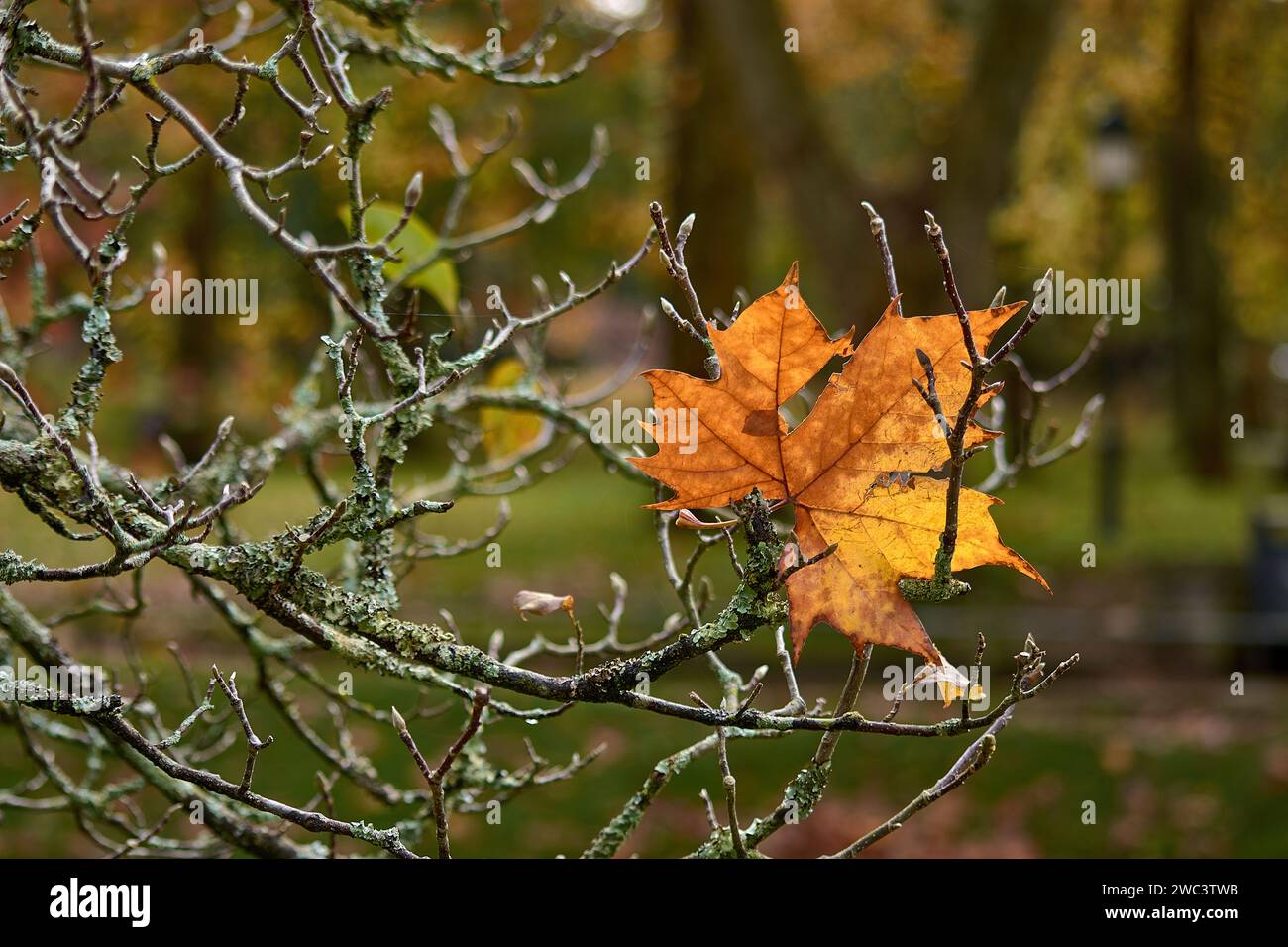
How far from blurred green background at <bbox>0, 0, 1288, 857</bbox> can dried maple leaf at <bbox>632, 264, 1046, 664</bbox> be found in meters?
0.82

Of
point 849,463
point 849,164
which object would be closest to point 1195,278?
point 849,164

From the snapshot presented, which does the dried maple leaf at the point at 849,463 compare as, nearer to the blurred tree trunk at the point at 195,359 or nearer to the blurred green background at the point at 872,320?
the blurred green background at the point at 872,320

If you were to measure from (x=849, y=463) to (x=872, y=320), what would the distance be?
7.78m

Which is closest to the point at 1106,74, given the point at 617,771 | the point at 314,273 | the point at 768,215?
the point at 768,215

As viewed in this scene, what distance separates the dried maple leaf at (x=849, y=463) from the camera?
1161 millimetres

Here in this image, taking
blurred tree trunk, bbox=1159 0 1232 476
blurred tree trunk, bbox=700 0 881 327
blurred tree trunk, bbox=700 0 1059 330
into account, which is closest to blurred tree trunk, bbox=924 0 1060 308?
blurred tree trunk, bbox=700 0 1059 330

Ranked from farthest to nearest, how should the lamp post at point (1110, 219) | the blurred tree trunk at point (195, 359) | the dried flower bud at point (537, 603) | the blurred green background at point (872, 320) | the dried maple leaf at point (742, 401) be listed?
the blurred tree trunk at point (195, 359)
the lamp post at point (1110, 219)
the blurred green background at point (872, 320)
the dried flower bud at point (537, 603)
the dried maple leaf at point (742, 401)

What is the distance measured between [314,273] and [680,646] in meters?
0.68

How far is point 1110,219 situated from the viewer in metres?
16.1

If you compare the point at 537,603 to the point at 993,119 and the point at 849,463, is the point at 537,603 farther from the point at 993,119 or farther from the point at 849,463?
Result: the point at 993,119

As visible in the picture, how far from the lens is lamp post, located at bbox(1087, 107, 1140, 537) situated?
567 inches

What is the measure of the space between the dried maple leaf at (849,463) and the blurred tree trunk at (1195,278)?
2003 centimetres

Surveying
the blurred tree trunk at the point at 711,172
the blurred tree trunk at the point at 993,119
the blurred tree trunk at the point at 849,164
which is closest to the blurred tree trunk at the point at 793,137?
the blurred tree trunk at the point at 849,164

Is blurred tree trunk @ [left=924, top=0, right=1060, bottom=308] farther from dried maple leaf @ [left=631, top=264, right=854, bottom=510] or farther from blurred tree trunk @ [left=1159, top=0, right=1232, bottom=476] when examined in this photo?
blurred tree trunk @ [left=1159, top=0, right=1232, bottom=476]
